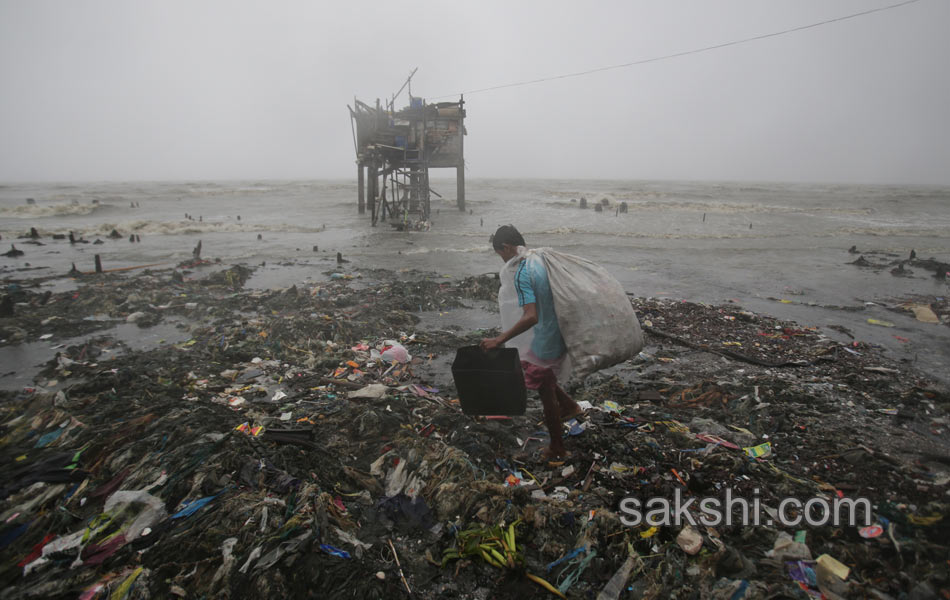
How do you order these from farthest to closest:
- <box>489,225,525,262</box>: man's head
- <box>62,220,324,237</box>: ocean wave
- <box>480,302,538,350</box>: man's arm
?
<box>62,220,324,237</box>: ocean wave < <box>489,225,525,262</box>: man's head < <box>480,302,538,350</box>: man's arm

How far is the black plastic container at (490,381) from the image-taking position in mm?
3010

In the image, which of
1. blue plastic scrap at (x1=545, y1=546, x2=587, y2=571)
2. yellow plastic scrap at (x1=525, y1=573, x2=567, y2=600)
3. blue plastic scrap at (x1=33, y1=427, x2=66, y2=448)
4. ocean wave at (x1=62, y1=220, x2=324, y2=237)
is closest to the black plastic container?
blue plastic scrap at (x1=545, y1=546, x2=587, y2=571)

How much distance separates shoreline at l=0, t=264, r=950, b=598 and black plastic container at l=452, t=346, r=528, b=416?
31 centimetres

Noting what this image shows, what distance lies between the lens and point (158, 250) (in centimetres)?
1363

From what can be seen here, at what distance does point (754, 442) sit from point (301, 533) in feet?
10.3

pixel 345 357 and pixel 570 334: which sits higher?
pixel 570 334

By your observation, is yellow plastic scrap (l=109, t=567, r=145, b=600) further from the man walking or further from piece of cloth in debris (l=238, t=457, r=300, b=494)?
the man walking

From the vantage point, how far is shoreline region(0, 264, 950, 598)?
2.17 meters

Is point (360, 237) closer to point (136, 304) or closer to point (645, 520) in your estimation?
point (136, 304)

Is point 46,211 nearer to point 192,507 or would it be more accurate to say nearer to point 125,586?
point 192,507

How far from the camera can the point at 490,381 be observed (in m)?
3.05

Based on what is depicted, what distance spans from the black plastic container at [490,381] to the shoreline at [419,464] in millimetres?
311

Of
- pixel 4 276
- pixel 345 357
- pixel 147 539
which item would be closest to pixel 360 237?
pixel 4 276

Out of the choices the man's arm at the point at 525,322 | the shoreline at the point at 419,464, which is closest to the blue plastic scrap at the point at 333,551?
the shoreline at the point at 419,464
